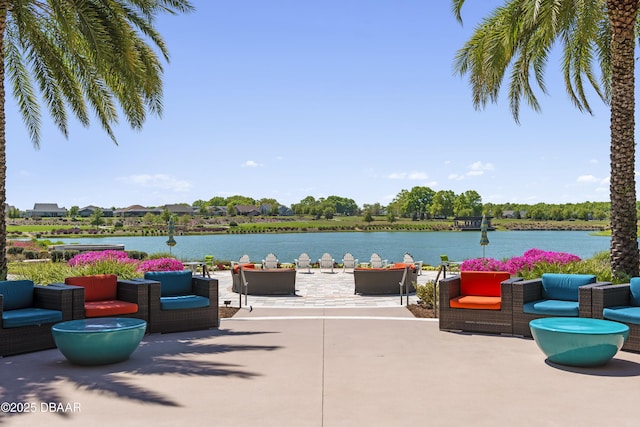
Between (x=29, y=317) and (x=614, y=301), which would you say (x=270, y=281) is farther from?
(x=614, y=301)

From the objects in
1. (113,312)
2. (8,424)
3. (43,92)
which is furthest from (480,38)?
(8,424)

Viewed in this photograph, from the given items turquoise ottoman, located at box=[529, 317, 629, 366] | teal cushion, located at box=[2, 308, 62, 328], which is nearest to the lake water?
teal cushion, located at box=[2, 308, 62, 328]

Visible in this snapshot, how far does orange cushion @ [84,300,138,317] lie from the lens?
8.59 metres

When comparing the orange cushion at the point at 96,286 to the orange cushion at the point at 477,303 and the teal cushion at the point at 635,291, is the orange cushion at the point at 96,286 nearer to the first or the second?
the orange cushion at the point at 477,303

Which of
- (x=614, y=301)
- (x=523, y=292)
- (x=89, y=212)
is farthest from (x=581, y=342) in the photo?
(x=89, y=212)

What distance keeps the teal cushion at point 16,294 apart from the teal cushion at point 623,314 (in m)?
8.69

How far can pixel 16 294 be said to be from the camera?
8.39 metres

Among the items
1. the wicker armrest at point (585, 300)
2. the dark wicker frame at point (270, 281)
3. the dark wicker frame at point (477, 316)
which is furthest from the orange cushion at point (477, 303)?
the dark wicker frame at point (270, 281)

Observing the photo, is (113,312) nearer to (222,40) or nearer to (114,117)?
(114,117)

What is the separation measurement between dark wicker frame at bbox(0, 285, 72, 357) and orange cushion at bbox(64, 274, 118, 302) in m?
0.71

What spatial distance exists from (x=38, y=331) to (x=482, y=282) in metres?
7.20

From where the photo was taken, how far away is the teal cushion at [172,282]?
32.5ft

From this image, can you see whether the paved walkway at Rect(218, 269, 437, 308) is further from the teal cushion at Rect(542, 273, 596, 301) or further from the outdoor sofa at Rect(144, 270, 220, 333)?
the teal cushion at Rect(542, 273, 596, 301)

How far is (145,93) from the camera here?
516 inches
